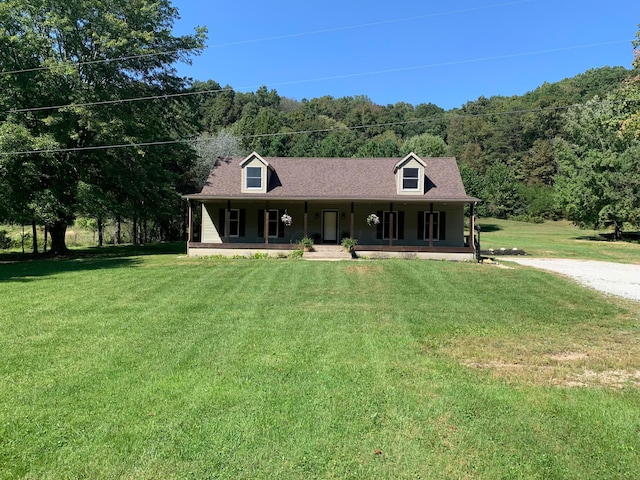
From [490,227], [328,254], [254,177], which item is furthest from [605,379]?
[490,227]

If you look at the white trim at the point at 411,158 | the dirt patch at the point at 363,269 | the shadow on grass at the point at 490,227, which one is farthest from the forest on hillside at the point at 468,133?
the dirt patch at the point at 363,269

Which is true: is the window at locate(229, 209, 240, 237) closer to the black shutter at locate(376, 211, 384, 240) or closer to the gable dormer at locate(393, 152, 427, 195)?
the black shutter at locate(376, 211, 384, 240)

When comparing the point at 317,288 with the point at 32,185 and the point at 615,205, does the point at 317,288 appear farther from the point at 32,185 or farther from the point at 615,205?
the point at 615,205

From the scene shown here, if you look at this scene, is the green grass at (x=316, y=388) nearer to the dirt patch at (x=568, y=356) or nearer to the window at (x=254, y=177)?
the dirt patch at (x=568, y=356)

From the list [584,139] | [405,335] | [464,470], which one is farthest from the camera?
[584,139]

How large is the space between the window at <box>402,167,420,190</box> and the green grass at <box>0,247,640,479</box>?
12.1 meters

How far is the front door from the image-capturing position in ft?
73.5

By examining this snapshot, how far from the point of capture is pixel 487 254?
23172 millimetres

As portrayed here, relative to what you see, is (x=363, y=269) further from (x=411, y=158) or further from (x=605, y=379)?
(x=605, y=379)

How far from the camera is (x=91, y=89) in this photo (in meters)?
21.2

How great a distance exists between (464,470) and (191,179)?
33999 millimetres

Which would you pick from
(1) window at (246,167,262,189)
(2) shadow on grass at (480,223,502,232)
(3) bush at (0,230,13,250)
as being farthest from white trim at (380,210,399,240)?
(2) shadow on grass at (480,223,502,232)

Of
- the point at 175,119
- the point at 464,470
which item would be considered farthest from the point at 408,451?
the point at 175,119

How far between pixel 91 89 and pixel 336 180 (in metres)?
13.4
